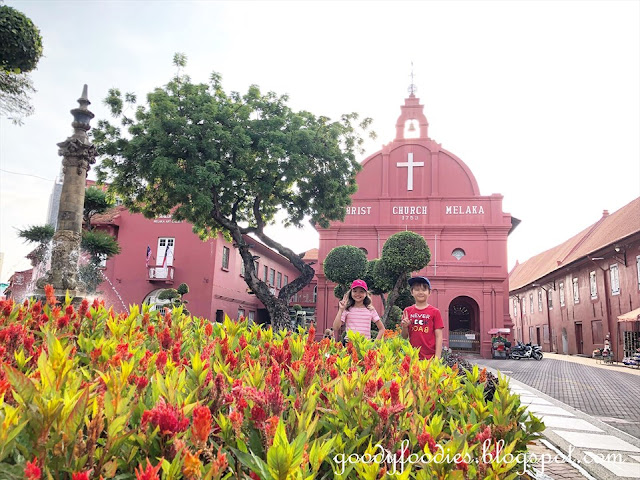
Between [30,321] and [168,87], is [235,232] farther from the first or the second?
Answer: [30,321]

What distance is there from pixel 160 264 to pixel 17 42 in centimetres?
1510

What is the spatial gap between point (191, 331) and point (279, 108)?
13139 mm

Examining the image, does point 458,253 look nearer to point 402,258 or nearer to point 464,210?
point 464,210

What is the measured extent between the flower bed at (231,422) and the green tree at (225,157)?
12487 mm

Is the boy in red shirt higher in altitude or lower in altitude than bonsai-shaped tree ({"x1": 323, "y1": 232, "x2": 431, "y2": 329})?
lower

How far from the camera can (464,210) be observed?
1130 inches

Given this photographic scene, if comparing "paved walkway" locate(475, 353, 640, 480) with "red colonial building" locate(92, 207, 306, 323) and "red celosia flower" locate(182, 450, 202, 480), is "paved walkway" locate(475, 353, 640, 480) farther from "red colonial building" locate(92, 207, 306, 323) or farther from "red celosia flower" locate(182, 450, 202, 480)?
"red colonial building" locate(92, 207, 306, 323)

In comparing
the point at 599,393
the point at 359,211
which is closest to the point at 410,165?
the point at 359,211

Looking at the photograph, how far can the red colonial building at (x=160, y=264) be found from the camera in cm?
2429

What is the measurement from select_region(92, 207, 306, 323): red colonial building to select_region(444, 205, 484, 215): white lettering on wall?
40.9 feet

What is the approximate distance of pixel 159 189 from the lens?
15.7 m

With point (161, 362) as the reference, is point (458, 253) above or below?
above

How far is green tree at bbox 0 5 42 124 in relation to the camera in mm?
10531

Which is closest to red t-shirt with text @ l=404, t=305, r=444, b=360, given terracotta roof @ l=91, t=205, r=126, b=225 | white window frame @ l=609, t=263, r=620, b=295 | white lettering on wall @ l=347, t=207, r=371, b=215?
white window frame @ l=609, t=263, r=620, b=295
